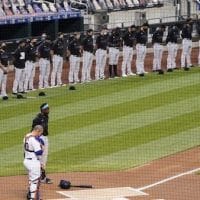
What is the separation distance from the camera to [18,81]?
21.0m

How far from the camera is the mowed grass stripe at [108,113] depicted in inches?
669

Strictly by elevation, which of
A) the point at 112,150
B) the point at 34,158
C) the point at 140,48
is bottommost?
the point at 112,150

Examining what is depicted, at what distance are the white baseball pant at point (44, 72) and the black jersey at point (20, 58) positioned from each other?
0.93 m

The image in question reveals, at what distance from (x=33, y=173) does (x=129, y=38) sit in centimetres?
1183

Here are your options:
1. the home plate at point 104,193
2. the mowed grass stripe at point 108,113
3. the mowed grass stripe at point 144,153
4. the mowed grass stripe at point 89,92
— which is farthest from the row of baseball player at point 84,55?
the home plate at point 104,193

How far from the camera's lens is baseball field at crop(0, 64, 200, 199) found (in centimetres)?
1530

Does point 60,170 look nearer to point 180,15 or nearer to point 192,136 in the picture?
point 192,136

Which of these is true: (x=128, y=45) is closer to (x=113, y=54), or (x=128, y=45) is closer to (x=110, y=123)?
(x=113, y=54)

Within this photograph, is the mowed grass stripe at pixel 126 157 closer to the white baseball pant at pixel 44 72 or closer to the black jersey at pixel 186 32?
the white baseball pant at pixel 44 72

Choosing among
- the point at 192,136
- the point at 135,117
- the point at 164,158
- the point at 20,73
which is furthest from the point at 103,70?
the point at 164,158

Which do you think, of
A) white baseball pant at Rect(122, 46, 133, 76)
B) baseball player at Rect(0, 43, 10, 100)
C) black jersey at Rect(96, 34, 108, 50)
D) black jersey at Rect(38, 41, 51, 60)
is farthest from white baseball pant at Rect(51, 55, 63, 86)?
white baseball pant at Rect(122, 46, 133, 76)

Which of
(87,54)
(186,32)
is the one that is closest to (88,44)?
(87,54)

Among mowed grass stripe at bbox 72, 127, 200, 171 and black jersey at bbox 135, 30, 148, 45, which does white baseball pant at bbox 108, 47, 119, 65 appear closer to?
black jersey at bbox 135, 30, 148, 45

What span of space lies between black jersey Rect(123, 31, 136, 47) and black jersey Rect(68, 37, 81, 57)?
159 centimetres
